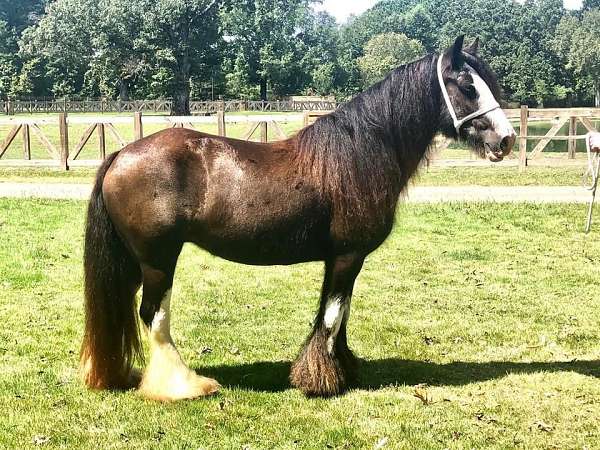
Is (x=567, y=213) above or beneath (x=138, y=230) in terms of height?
beneath

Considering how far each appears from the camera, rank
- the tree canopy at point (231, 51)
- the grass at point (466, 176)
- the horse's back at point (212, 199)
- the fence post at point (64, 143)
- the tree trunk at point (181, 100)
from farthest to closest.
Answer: the tree canopy at point (231, 51) < the tree trunk at point (181, 100) < the fence post at point (64, 143) < the grass at point (466, 176) < the horse's back at point (212, 199)

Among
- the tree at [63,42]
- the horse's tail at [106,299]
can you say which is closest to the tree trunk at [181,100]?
the tree at [63,42]

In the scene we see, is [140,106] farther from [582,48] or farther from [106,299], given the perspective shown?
[106,299]

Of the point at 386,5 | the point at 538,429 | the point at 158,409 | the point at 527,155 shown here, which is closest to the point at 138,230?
the point at 158,409

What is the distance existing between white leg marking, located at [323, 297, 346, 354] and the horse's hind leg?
951mm

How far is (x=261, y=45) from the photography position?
5934 centimetres

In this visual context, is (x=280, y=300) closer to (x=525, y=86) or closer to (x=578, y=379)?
(x=578, y=379)

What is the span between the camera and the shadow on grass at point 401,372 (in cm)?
487

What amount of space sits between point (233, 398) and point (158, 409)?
1.76 ft

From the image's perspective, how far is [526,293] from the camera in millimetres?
7332

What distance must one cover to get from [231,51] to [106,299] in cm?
5766

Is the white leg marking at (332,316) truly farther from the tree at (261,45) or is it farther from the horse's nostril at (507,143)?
the tree at (261,45)

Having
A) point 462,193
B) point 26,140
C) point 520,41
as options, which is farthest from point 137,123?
point 520,41

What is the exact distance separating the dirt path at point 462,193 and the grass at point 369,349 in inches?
111
